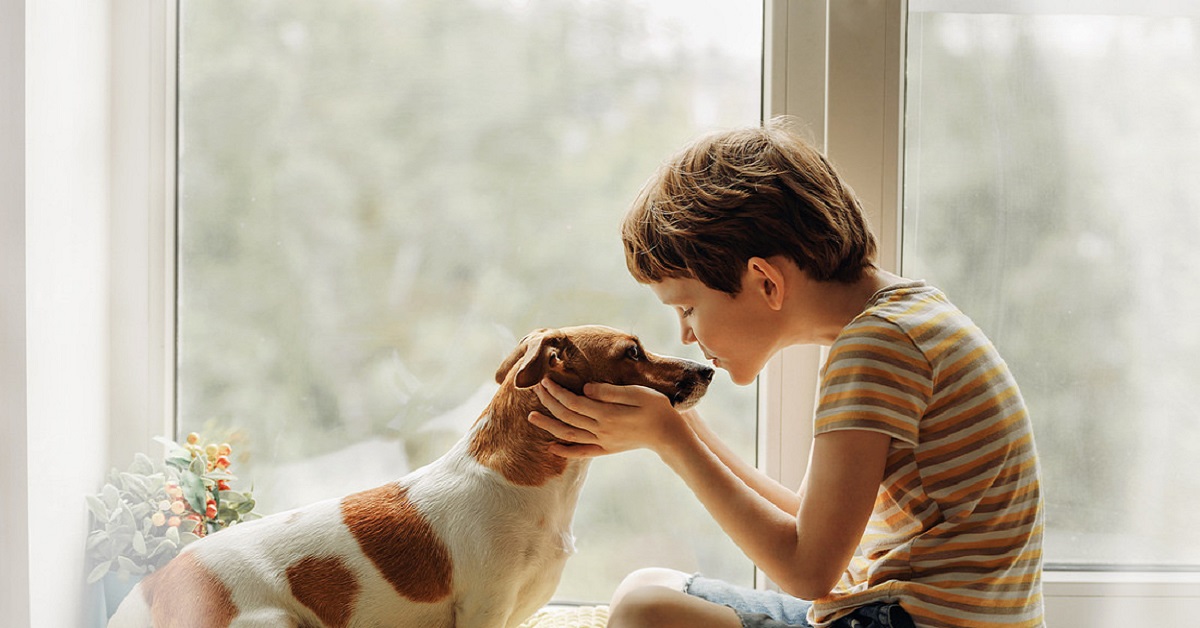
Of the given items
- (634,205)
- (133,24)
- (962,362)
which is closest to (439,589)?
(634,205)

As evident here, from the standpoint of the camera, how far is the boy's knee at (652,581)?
3.66ft

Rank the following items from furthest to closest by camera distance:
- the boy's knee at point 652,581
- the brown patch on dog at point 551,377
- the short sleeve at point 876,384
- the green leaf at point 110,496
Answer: the green leaf at point 110,496, the boy's knee at point 652,581, the brown patch on dog at point 551,377, the short sleeve at point 876,384

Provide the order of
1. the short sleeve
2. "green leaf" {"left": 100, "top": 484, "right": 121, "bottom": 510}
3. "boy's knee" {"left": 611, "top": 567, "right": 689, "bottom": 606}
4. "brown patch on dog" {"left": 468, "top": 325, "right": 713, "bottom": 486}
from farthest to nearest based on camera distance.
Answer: "green leaf" {"left": 100, "top": 484, "right": 121, "bottom": 510} → "boy's knee" {"left": 611, "top": 567, "right": 689, "bottom": 606} → "brown patch on dog" {"left": 468, "top": 325, "right": 713, "bottom": 486} → the short sleeve

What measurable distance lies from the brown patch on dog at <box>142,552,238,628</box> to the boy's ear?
2.28ft

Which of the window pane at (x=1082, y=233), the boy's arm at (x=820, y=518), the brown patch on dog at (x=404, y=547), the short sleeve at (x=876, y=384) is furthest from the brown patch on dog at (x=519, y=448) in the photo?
the window pane at (x=1082, y=233)

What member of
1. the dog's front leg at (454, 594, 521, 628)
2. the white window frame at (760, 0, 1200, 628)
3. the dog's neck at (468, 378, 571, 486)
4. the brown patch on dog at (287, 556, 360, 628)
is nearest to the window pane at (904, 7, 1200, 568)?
the white window frame at (760, 0, 1200, 628)

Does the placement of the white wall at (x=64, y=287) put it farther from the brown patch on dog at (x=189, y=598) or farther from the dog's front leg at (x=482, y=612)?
the dog's front leg at (x=482, y=612)

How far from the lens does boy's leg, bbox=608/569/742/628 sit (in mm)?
1010

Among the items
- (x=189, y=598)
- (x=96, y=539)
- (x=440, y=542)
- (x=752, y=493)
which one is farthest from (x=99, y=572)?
(x=752, y=493)

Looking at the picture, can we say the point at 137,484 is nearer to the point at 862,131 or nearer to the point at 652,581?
the point at 652,581

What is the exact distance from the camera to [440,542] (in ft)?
3.20

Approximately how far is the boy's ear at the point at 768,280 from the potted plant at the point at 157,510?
811 millimetres

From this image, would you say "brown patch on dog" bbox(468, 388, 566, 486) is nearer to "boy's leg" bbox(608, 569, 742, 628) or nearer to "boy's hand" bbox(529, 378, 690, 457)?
"boy's hand" bbox(529, 378, 690, 457)

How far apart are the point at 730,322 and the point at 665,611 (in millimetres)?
350
